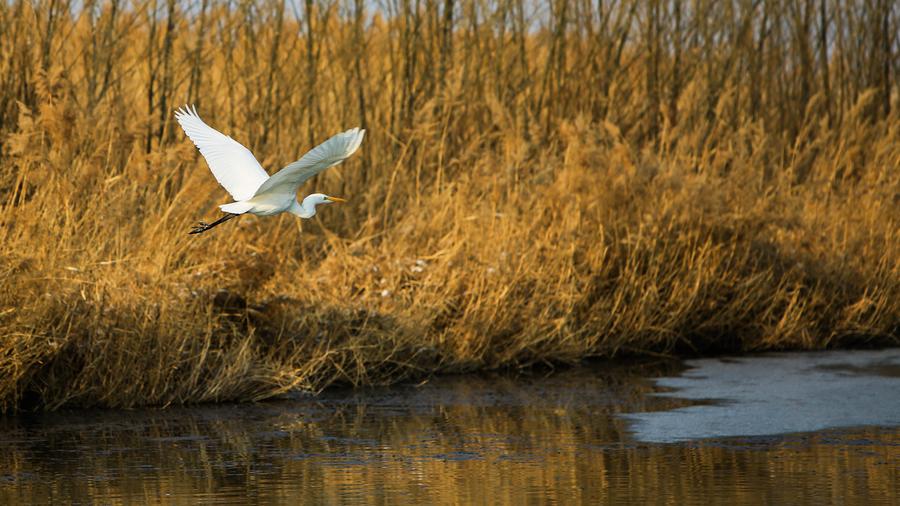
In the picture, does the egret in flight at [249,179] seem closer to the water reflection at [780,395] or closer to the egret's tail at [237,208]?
the egret's tail at [237,208]

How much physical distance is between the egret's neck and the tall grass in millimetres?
1587

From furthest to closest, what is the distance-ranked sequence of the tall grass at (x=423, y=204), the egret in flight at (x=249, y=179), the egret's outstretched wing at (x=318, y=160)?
the tall grass at (x=423, y=204), the egret in flight at (x=249, y=179), the egret's outstretched wing at (x=318, y=160)

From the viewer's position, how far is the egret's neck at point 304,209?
6223 millimetres

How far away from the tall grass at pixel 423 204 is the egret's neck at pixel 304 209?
5.21 ft

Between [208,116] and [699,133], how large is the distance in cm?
396

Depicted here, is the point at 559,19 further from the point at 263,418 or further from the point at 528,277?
the point at 263,418

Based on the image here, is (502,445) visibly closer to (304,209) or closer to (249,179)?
(304,209)

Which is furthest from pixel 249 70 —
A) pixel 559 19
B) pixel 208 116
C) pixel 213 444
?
pixel 213 444

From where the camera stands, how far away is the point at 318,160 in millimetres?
5500

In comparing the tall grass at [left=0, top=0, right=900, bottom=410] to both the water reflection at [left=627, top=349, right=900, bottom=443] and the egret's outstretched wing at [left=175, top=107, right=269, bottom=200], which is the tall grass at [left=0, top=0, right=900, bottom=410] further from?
the egret's outstretched wing at [left=175, top=107, right=269, bottom=200]

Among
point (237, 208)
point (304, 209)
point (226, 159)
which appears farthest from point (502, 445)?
point (226, 159)

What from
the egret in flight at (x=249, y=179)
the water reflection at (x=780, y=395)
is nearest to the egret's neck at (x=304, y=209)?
the egret in flight at (x=249, y=179)

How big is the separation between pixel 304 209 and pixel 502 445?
1413mm

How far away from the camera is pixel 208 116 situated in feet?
35.2
